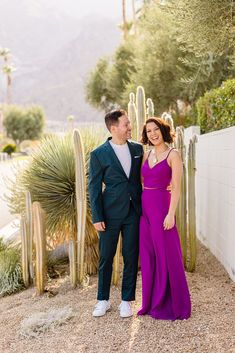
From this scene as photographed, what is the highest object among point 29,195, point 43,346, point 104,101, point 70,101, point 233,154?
point 70,101

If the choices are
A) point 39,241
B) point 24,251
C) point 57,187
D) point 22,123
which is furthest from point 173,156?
point 22,123

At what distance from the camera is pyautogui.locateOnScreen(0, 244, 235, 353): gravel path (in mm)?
4062

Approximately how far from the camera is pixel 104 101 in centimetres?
2700

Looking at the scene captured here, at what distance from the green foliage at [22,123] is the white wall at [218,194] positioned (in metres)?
41.5

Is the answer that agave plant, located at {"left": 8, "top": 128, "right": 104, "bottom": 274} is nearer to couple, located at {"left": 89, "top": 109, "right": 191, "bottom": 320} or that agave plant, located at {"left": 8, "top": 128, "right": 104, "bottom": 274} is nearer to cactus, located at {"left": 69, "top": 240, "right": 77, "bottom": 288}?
cactus, located at {"left": 69, "top": 240, "right": 77, "bottom": 288}

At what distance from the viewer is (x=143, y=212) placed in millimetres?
4613

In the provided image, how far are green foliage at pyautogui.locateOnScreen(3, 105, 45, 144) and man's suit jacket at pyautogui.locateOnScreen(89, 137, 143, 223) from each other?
44.6 m

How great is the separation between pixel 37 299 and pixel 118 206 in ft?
5.62

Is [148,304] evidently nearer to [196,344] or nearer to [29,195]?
[196,344]

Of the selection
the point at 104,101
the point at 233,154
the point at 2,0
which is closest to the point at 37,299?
the point at 233,154

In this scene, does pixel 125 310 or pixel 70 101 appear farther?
pixel 70 101

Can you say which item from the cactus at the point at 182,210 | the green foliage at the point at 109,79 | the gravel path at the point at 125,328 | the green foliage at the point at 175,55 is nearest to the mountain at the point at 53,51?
the green foliage at the point at 109,79

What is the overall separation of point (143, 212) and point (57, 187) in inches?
79.2

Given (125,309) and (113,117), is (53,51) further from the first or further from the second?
(125,309)
